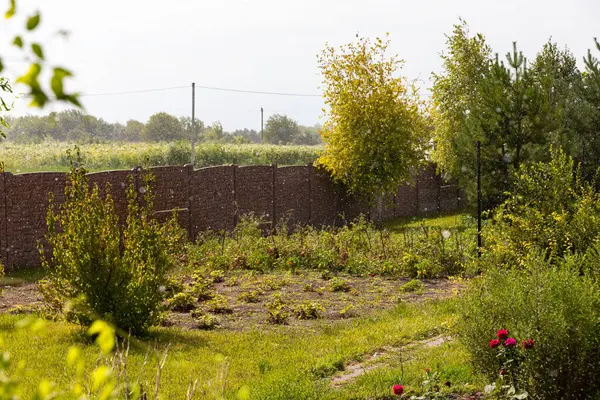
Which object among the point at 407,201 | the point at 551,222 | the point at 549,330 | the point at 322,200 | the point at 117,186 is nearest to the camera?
the point at 549,330

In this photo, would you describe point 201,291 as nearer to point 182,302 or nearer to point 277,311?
point 182,302

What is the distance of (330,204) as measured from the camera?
22.1m

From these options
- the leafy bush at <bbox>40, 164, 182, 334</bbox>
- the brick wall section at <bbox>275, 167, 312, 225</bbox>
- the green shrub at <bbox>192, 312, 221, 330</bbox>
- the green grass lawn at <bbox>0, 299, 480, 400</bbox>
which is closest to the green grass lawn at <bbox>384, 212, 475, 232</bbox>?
the brick wall section at <bbox>275, 167, 312, 225</bbox>

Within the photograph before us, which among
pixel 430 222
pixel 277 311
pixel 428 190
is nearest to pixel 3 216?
pixel 277 311

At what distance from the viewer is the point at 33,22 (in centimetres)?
165

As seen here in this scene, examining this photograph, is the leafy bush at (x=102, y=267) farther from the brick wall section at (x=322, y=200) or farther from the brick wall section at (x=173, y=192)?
the brick wall section at (x=322, y=200)

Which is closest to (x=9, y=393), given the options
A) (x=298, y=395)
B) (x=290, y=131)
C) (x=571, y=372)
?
(x=298, y=395)

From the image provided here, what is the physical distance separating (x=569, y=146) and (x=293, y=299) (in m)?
10.2

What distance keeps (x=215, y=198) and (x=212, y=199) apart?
0.13 m

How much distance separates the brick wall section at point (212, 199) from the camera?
16594mm

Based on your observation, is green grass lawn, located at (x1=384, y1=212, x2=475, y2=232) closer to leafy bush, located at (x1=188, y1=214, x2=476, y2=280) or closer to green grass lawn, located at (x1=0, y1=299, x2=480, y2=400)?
leafy bush, located at (x1=188, y1=214, x2=476, y2=280)

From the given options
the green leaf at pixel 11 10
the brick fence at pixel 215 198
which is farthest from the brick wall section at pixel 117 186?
the green leaf at pixel 11 10

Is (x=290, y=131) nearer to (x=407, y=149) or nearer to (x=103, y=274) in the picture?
(x=407, y=149)

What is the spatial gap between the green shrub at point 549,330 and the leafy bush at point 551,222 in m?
2.08
